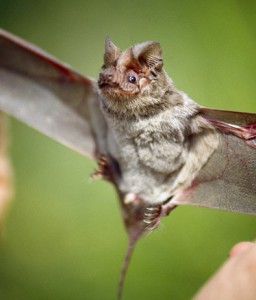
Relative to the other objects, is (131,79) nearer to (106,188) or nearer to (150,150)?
(150,150)

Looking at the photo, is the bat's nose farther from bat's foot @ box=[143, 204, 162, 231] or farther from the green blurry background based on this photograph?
the green blurry background

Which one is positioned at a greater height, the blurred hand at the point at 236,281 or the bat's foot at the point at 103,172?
the blurred hand at the point at 236,281

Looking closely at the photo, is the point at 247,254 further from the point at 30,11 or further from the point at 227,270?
the point at 30,11

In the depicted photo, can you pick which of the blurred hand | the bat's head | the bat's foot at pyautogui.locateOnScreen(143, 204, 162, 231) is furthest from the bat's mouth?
the blurred hand

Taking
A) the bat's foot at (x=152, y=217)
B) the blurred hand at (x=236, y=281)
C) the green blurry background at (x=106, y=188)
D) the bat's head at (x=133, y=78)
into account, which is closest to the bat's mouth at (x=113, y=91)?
the bat's head at (x=133, y=78)

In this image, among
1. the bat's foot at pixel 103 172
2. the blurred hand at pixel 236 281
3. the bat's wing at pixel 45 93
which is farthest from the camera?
the bat's wing at pixel 45 93

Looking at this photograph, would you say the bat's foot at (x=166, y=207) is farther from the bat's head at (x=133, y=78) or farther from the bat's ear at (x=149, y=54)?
the bat's ear at (x=149, y=54)

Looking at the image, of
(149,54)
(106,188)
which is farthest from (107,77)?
(106,188)
